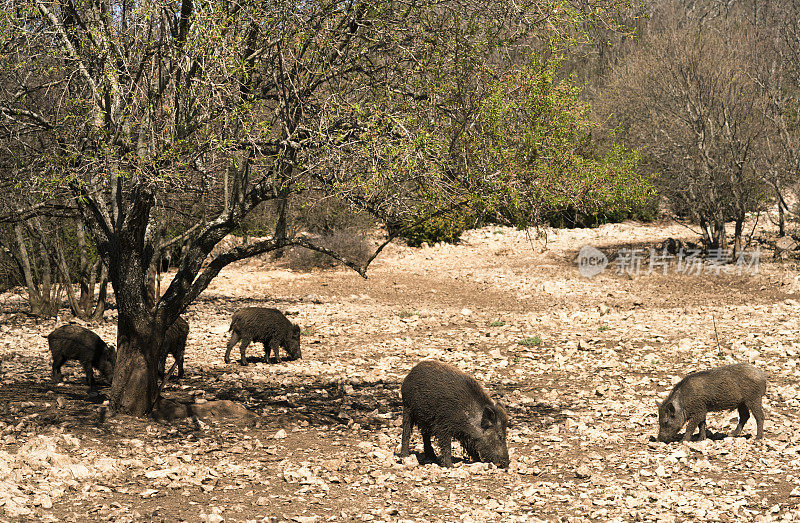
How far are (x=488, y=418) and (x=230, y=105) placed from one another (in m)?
4.16

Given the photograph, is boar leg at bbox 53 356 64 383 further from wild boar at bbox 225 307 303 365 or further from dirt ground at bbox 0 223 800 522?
wild boar at bbox 225 307 303 365

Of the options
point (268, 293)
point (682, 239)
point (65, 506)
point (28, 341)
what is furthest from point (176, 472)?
point (682, 239)

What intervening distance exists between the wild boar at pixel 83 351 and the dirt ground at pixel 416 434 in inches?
15.9

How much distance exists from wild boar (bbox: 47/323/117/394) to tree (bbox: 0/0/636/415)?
176 cm

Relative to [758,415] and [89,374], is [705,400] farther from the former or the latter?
[89,374]

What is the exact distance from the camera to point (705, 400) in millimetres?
8367

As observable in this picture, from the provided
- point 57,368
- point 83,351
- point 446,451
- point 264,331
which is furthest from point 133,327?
point 264,331

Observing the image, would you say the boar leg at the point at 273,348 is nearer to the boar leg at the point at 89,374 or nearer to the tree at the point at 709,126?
the boar leg at the point at 89,374

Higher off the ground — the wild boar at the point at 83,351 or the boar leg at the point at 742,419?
the wild boar at the point at 83,351

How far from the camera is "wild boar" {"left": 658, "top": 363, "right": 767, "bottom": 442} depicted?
8344 mm

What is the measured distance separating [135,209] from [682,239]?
25.3m

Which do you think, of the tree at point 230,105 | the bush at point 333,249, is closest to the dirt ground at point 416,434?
the tree at point 230,105

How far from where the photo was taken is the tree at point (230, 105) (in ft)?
24.2

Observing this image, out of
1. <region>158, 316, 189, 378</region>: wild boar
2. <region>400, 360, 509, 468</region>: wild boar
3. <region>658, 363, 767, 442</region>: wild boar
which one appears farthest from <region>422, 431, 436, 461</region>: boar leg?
<region>158, 316, 189, 378</region>: wild boar
